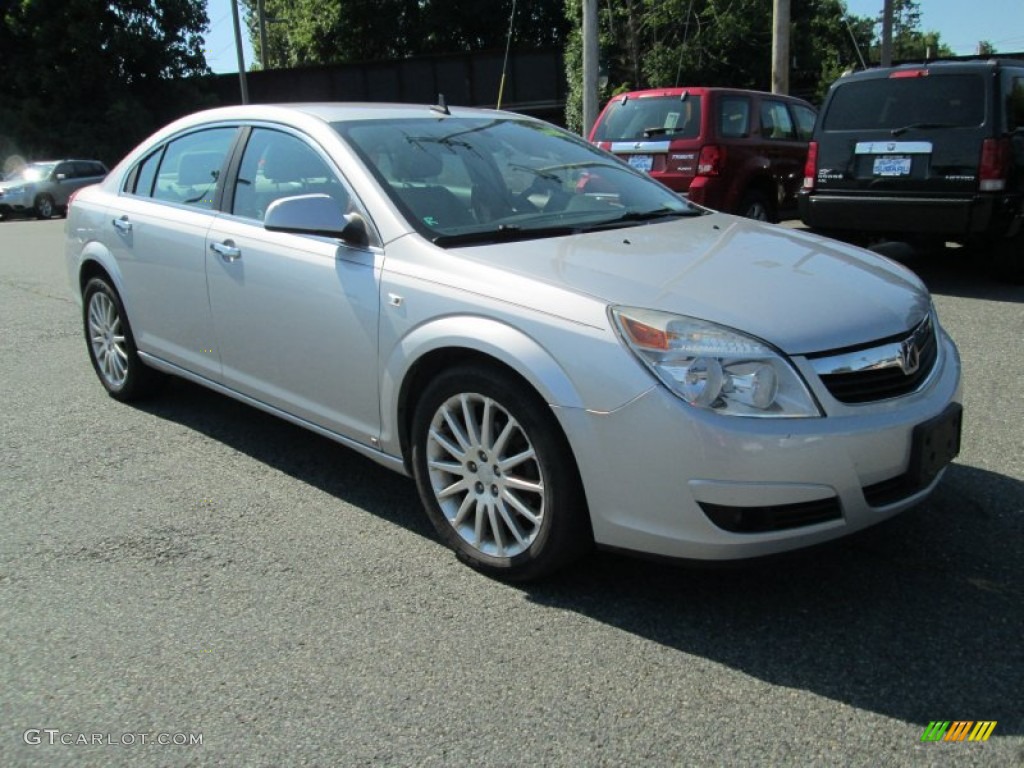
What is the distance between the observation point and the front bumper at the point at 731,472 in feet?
8.74

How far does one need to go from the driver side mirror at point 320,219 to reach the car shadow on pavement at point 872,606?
3.69 ft

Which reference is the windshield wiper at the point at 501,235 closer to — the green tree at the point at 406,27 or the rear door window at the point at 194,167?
the rear door window at the point at 194,167

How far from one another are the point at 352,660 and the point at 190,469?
195 centimetres

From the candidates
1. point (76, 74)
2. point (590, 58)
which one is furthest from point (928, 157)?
point (76, 74)

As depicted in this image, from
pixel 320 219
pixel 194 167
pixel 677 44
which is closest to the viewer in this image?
pixel 320 219

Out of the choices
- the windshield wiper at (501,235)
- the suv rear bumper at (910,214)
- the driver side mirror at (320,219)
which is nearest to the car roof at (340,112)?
the driver side mirror at (320,219)

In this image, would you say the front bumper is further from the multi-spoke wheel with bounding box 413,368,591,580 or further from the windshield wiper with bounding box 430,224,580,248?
the windshield wiper with bounding box 430,224,580,248

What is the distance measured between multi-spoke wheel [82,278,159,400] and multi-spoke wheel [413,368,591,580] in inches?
97.8

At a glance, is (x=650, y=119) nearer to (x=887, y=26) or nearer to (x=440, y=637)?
(x=440, y=637)

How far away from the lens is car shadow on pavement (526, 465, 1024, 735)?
2594 mm

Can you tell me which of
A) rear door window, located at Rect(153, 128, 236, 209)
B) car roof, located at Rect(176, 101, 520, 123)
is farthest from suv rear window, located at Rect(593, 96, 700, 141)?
rear door window, located at Rect(153, 128, 236, 209)

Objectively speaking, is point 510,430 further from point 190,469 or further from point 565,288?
point 190,469

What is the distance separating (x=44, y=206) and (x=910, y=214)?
22992mm

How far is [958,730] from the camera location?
94.8 inches
